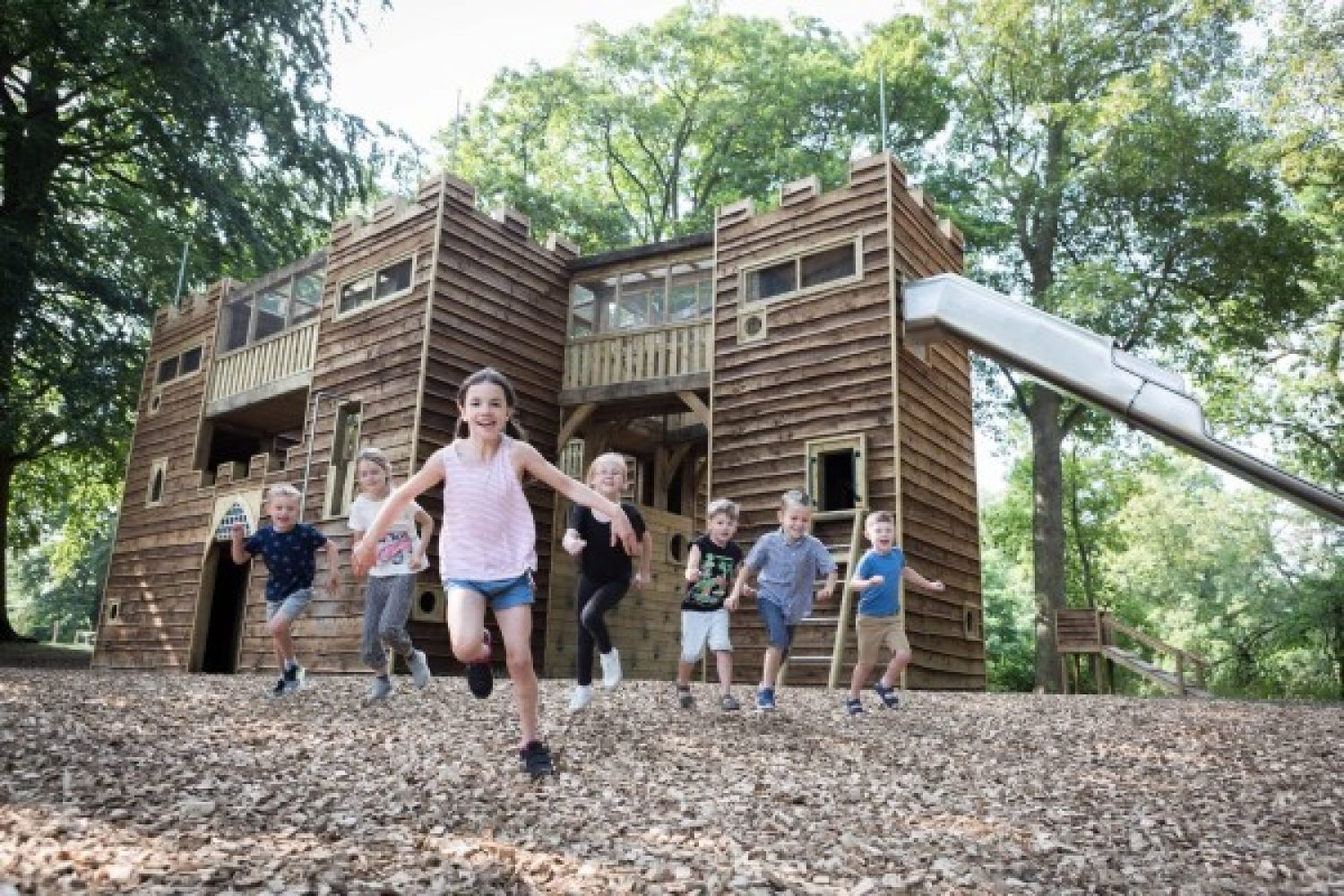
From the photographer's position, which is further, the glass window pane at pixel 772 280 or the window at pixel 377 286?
the window at pixel 377 286

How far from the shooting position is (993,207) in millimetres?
22562

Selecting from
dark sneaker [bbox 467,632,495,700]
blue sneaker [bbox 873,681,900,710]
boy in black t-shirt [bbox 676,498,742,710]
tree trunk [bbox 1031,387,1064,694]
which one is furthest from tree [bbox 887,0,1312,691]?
dark sneaker [bbox 467,632,495,700]

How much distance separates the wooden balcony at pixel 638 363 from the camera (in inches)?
599

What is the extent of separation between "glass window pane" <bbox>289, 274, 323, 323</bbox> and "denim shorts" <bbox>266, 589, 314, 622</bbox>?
11.7m

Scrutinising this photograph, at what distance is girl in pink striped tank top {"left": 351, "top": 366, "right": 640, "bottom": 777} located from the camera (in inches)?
170

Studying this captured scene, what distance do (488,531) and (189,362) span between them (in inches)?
756

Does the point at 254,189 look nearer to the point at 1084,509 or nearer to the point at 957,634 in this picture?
the point at 957,634

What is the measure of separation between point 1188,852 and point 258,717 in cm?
553

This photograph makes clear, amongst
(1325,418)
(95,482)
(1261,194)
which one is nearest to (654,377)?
(1261,194)

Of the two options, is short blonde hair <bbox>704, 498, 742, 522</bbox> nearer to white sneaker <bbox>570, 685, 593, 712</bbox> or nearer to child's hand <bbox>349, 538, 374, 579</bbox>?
white sneaker <bbox>570, 685, 593, 712</bbox>

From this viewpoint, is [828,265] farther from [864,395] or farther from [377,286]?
[377,286]

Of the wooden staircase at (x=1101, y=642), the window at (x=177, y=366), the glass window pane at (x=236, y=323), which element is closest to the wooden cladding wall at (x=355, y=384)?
the glass window pane at (x=236, y=323)

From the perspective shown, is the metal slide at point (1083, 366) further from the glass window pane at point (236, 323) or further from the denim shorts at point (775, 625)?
the glass window pane at point (236, 323)

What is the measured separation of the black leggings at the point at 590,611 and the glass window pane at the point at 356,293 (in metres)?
11.1
